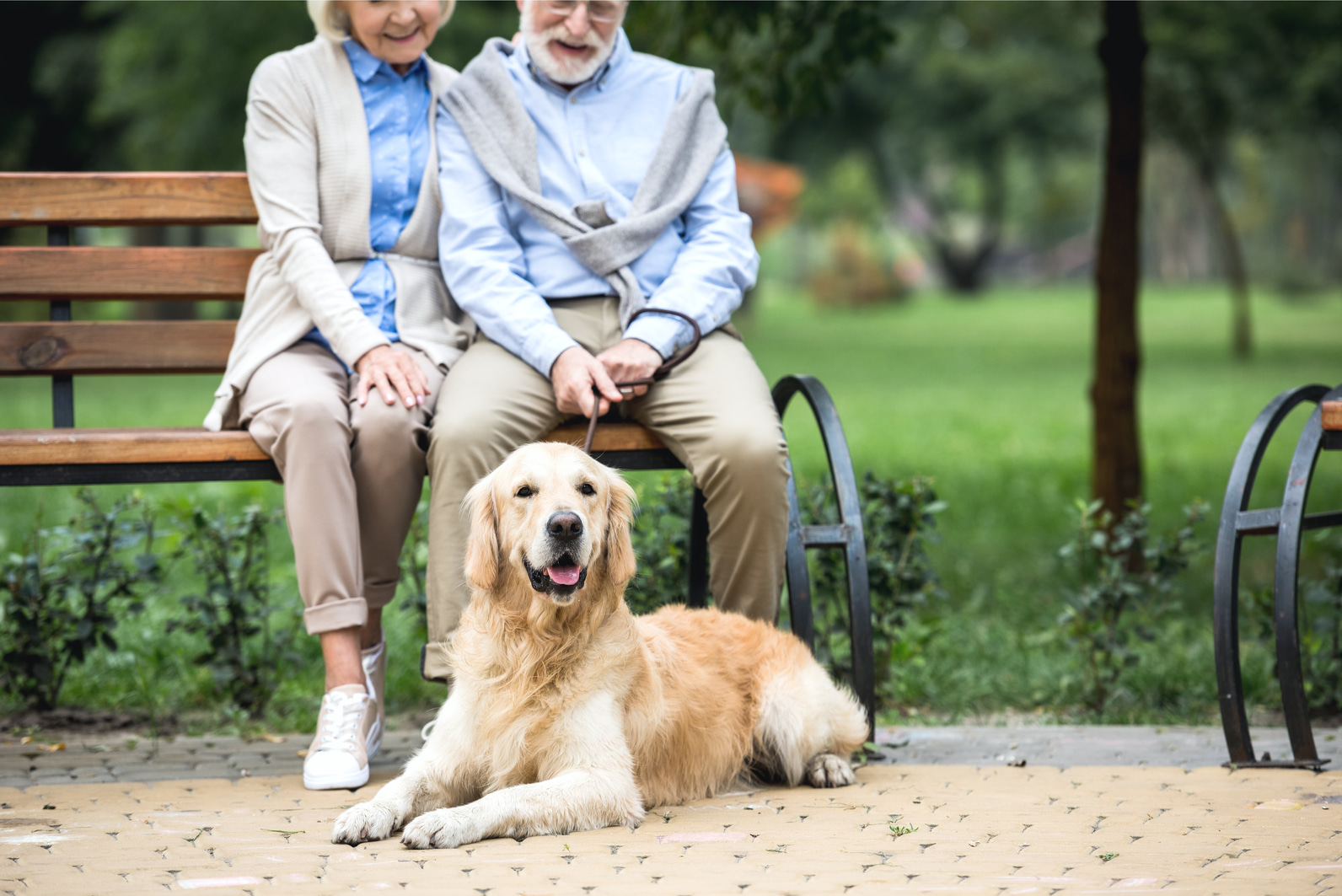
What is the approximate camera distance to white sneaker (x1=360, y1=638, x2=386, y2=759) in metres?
3.85

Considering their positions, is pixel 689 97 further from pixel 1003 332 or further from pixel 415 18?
pixel 1003 332

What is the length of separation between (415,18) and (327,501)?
1570 millimetres

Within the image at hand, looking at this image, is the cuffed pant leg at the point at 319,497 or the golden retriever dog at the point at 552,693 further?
the cuffed pant leg at the point at 319,497

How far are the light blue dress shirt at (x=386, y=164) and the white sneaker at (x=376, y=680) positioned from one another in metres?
0.95

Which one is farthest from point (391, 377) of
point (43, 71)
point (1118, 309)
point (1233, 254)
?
point (1233, 254)

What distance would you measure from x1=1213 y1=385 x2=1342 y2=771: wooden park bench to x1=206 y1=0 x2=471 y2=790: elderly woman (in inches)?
91.0

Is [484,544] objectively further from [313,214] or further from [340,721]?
[313,214]

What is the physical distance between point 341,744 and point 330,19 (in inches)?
86.8

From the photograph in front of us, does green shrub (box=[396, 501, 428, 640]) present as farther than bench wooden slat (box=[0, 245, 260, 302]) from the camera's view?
Yes

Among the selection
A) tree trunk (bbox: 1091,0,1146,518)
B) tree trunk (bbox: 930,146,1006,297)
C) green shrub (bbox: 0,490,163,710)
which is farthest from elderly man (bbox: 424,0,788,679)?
tree trunk (bbox: 930,146,1006,297)

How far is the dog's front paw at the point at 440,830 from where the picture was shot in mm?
2898

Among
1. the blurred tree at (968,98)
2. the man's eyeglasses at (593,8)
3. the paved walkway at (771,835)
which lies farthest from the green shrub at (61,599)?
the blurred tree at (968,98)

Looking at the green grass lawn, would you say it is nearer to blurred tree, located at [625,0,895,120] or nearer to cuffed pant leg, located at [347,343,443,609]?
cuffed pant leg, located at [347,343,443,609]

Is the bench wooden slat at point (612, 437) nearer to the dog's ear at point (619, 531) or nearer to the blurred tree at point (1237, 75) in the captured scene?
the dog's ear at point (619, 531)
